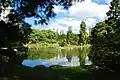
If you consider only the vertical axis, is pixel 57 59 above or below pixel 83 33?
below

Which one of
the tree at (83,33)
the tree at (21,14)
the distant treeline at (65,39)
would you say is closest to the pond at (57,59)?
the tree at (21,14)

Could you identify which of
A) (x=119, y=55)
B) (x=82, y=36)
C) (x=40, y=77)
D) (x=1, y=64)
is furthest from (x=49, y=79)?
(x=82, y=36)

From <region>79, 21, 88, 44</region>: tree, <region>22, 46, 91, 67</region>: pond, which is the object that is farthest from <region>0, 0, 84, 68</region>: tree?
<region>79, 21, 88, 44</region>: tree

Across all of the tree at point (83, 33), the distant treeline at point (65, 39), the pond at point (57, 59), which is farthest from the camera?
the tree at point (83, 33)

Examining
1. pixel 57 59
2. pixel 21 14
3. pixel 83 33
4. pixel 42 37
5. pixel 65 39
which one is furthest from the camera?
pixel 65 39

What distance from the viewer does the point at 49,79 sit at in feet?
44.4

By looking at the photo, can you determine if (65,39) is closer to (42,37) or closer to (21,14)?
(42,37)

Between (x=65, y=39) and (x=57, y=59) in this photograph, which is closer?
(x=57, y=59)

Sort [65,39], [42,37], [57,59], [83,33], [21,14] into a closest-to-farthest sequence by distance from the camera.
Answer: [21,14] < [57,59] < [83,33] < [42,37] < [65,39]

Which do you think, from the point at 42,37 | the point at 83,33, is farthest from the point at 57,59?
the point at 42,37

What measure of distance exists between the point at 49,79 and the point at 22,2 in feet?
12.1

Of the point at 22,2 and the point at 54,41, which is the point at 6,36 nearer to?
the point at 22,2

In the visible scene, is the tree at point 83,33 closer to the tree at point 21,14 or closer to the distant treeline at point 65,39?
the distant treeline at point 65,39

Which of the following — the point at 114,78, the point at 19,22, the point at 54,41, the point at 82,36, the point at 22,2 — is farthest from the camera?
the point at 54,41
